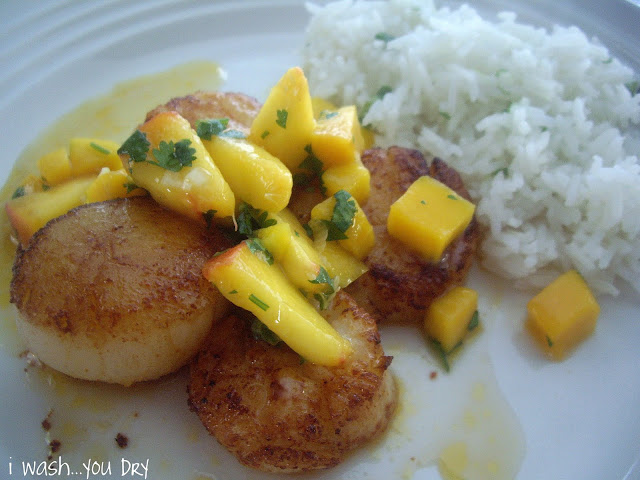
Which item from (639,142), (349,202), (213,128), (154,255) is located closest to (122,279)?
(154,255)

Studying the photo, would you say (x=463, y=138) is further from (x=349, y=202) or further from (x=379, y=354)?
(x=379, y=354)

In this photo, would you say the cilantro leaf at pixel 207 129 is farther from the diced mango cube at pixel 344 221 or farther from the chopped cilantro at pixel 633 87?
the chopped cilantro at pixel 633 87

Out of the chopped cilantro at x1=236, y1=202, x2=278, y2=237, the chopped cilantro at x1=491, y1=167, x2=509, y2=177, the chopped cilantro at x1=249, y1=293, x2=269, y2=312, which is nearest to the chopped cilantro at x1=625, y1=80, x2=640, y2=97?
the chopped cilantro at x1=491, y1=167, x2=509, y2=177

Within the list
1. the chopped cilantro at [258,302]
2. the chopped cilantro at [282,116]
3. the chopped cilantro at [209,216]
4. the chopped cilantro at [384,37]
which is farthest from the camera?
the chopped cilantro at [384,37]

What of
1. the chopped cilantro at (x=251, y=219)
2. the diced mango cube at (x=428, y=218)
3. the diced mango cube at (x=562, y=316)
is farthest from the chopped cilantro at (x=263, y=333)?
the diced mango cube at (x=562, y=316)

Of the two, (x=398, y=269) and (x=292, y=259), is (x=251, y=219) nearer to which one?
(x=292, y=259)

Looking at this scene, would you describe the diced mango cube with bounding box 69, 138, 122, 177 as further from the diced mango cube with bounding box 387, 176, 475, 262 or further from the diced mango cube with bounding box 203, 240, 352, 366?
the diced mango cube with bounding box 387, 176, 475, 262
